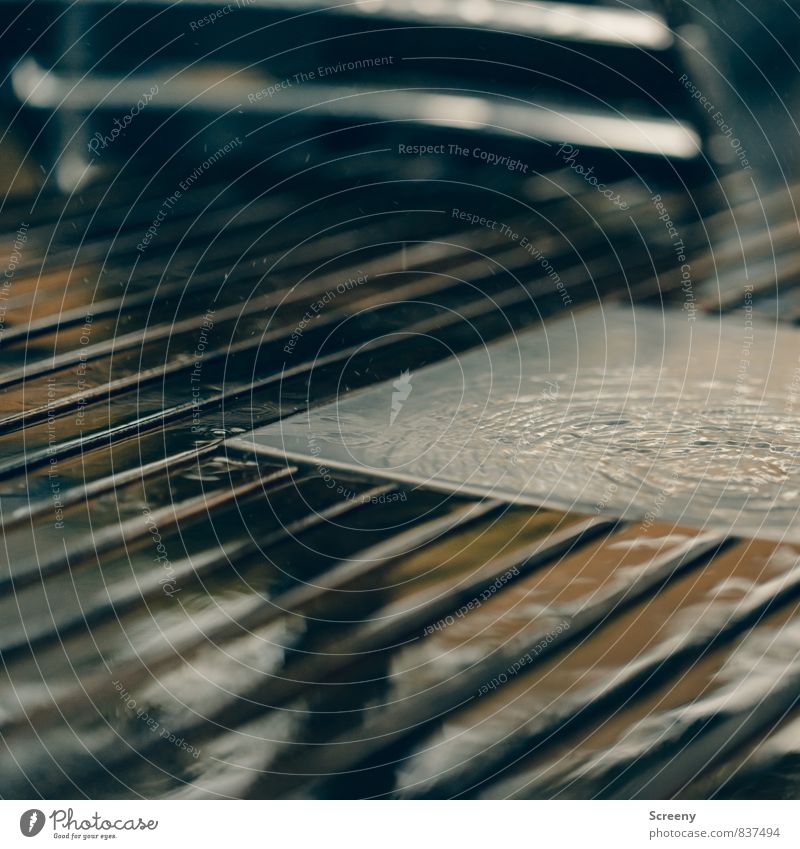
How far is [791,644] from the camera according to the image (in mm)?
675

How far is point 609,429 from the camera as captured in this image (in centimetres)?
68

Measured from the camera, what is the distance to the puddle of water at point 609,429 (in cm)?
68

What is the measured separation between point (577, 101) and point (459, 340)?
20 cm

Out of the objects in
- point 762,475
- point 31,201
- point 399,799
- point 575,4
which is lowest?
point 399,799

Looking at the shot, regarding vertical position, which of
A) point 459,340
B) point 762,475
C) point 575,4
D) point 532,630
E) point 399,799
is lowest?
point 399,799

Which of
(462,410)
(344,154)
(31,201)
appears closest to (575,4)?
(344,154)

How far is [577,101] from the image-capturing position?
690 mm

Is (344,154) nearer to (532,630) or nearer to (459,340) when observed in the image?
(459,340)

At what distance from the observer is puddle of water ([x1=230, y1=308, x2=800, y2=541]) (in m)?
0.68

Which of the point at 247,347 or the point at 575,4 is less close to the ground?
the point at 575,4

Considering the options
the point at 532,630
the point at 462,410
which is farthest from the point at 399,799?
the point at 462,410

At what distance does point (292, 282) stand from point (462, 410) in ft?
0.53

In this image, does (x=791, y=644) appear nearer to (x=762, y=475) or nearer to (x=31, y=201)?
(x=762, y=475)

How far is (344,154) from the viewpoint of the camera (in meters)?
0.69
